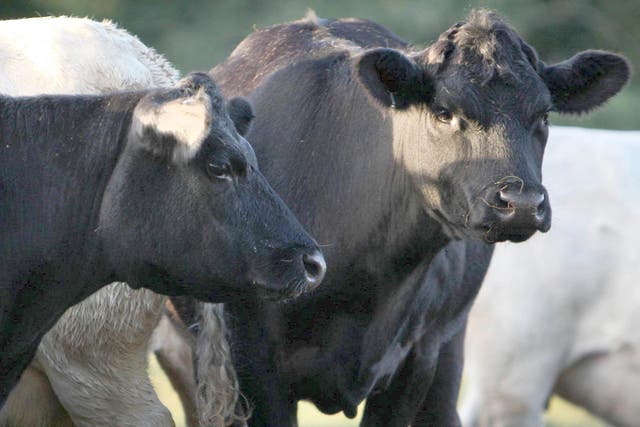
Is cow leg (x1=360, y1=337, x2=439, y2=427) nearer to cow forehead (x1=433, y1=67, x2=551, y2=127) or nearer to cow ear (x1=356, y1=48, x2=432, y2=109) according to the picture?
cow ear (x1=356, y1=48, x2=432, y2=109)

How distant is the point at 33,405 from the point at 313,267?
74.0 inches

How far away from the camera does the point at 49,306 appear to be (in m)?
4.93

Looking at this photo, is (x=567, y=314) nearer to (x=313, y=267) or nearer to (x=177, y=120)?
(x=313, y=267)

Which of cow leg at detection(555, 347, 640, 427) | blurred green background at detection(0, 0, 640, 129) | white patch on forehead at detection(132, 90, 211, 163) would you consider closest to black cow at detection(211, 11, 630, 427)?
white patch on forehead at detection(132, 90, 211, 163)

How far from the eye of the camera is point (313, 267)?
4.90m

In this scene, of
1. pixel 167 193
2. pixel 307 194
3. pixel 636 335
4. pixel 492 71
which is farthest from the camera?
pixel 636 335

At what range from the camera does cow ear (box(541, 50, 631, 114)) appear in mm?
5883

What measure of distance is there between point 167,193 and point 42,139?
467mm

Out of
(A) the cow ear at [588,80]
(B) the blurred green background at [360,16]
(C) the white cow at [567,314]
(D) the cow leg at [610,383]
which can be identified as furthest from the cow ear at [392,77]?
(B) the blurred green background at [360,16]

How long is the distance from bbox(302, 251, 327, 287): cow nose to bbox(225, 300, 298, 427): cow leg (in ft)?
3.32

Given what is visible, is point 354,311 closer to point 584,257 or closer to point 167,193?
point 167,193

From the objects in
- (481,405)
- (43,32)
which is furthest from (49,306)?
(481,405)

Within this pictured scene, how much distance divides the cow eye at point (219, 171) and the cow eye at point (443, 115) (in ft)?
3.64

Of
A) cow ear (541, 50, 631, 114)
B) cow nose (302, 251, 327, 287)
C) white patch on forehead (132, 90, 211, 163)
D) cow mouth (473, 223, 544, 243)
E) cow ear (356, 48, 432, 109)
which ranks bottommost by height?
cow nose (302, 251, 327, 287)
